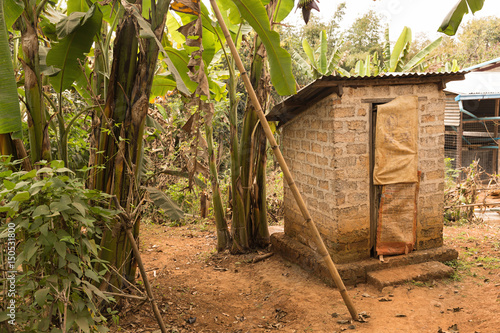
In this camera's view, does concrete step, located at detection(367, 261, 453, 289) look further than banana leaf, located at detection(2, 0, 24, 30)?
Yes

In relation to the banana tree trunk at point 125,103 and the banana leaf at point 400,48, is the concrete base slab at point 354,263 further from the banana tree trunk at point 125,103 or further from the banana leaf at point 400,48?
the banana leaf at point 400,48

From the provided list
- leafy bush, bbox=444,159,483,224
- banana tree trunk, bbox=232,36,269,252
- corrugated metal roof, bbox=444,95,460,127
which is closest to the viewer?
banana tree trunk, bbox=232,36,269,252

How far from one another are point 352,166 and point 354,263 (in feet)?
4.27

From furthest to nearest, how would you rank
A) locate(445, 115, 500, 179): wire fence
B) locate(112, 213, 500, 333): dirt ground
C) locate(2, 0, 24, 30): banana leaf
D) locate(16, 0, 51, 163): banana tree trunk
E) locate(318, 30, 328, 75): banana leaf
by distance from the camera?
locate(445, 115, 500, 179): wire fence
locate(318, 30, 328, 75): banana leaf
locate(112, 213, 500, 333): dirt ground
locate(16, 0, 51, 163): banana tree trunk
locate(2, 0, 24, 30): banana leaf

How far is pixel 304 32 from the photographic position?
58.2ft

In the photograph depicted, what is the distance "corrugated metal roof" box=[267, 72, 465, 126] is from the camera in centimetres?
486

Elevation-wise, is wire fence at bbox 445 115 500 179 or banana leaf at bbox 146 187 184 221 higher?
wire fence at bbox 445 115 500 179

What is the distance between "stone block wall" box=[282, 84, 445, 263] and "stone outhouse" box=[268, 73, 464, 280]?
0.01 m

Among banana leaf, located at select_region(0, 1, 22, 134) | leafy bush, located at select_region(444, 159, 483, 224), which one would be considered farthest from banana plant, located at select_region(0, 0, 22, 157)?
leafy bush, located at select_region(444, 159, 483, 224)

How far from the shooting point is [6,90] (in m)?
2.60

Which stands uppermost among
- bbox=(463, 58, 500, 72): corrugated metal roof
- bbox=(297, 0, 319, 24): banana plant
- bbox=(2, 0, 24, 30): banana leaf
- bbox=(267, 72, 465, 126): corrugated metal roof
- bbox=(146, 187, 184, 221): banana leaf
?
bbox=(463, 58, 500, 72): corrugated metal roof

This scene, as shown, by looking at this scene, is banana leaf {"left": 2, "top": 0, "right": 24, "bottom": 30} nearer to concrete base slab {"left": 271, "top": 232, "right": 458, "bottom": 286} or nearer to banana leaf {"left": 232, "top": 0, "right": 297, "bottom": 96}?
banana leaf {"left": 232, "top": 0, "right": 297, "bottom": 96}

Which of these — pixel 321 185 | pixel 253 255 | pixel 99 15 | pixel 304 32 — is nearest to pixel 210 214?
pixel 253 255

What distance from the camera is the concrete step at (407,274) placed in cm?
A: 483
